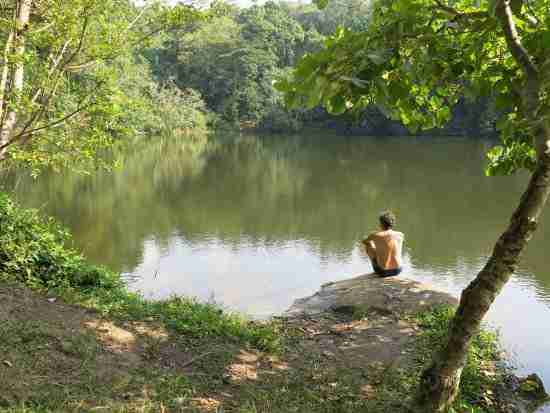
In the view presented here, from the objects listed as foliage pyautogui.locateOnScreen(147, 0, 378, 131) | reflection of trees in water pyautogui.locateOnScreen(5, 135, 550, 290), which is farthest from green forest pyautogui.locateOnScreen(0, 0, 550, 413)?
foliage pyautogui.locateOnScreen(147, 0, 378, 131)

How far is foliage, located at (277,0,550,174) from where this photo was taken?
2471mm

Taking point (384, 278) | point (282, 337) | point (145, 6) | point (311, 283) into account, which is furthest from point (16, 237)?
point (311, 283)

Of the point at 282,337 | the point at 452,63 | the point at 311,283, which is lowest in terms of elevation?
the point at 311,283

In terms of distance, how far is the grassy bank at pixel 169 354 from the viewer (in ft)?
11.7

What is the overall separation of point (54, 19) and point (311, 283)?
19.9ft

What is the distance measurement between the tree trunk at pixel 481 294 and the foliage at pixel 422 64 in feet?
1.33

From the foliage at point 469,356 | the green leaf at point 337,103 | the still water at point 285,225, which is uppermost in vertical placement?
the green leaf at point 337,103

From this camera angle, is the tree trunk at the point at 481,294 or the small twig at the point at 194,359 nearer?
the tree trunk at the point at 481,294

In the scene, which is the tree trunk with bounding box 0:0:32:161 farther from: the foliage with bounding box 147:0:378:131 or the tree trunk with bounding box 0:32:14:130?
the foliage with bounding box 147:0:378:131

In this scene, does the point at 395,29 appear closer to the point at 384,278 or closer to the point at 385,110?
the point at 385,110

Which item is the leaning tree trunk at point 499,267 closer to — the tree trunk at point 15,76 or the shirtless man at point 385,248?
the shirtless man at point 385,248

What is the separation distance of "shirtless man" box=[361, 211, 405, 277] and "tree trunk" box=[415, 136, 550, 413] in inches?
134

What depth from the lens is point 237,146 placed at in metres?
38.3

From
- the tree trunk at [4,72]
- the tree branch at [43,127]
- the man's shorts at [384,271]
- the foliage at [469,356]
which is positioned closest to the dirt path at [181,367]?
the foliage at [469,356]
